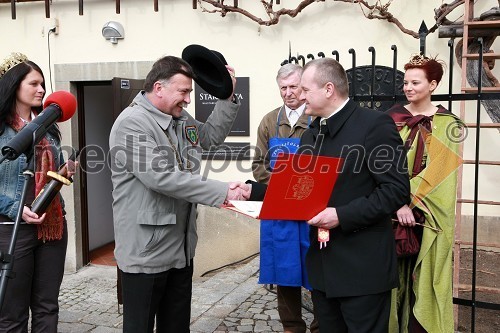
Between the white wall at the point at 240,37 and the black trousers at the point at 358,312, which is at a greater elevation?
the white wall at the point at 240,37

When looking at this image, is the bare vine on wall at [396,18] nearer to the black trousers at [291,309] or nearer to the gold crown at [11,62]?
the black trousers at [291,309]

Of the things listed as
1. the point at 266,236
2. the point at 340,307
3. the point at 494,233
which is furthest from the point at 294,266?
the point at 494,233

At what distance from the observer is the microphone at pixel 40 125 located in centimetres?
196

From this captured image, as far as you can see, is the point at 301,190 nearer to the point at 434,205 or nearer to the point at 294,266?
the point at 434,205

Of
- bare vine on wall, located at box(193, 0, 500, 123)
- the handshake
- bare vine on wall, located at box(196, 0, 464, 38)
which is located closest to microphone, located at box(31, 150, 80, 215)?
the handshake

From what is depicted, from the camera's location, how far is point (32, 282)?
3156 mm

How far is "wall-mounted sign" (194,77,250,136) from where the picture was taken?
6.10 metres

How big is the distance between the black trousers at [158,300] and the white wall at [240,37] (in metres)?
3.27

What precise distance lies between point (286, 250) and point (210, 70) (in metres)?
1.39

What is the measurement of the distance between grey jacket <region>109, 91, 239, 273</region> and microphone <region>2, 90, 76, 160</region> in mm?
345

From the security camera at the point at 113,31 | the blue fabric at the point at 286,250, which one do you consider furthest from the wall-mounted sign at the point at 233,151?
the blue fabric at the point at 286,250

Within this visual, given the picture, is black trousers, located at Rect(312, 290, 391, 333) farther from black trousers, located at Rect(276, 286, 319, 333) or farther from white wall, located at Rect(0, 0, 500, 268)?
white wall, located at Rect(0, 0, 500, 268)

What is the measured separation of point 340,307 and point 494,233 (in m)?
3.53

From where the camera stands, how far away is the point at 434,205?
3109mm
